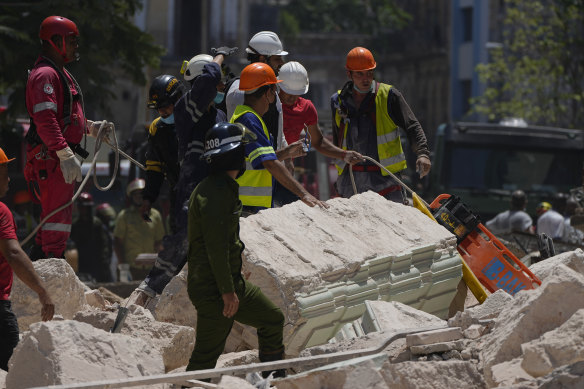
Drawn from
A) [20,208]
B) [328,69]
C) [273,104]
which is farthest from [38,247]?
[328,69]

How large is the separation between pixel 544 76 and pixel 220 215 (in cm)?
2895

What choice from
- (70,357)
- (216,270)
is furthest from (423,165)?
(70,357)

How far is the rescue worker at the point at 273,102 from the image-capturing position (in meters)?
8.59

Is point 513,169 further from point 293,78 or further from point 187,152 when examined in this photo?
point 187,152

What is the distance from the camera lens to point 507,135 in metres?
19.8

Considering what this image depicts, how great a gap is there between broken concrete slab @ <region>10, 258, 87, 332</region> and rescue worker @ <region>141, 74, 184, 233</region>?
861mm

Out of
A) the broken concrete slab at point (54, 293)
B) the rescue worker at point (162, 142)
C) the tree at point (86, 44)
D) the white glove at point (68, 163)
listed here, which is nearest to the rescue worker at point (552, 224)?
the tree at point (86, 44)

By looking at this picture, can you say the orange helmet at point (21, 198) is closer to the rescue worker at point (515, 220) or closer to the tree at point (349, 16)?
the rescue worker at point (515, 220)

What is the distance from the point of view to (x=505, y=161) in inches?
779

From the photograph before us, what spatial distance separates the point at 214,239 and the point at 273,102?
258 cm

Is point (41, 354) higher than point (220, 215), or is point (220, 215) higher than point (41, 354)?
point (220, 215)

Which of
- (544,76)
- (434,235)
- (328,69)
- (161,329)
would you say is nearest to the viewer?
(161,329)

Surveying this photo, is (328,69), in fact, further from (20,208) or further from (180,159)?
(180,159)

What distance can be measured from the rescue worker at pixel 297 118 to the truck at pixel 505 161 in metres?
10.1
